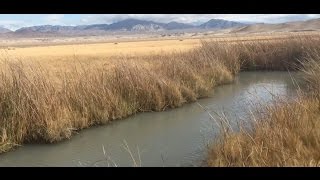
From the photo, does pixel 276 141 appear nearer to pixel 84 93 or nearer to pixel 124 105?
pixel 84 93

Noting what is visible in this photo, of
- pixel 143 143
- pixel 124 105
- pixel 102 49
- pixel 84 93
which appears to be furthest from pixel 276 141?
pixel 102 49

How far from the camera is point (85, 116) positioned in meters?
10.1

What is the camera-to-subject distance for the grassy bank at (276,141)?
17.6 feet

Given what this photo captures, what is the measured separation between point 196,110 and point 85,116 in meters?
3.48

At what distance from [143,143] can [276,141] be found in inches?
149

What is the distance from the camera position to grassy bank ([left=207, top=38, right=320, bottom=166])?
5352mm

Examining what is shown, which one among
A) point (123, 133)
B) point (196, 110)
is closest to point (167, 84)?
point (196, 110)

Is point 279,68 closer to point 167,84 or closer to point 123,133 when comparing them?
point 167,84

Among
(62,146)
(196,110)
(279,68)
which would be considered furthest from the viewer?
(279,68)

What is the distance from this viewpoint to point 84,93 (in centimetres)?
1048

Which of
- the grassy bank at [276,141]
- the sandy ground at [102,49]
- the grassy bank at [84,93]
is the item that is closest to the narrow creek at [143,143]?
the grassy bank at [84,93]

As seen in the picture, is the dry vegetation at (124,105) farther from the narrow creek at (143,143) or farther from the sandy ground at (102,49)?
the sandy ground at (102,49)

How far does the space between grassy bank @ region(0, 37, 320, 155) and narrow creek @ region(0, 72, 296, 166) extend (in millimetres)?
310
